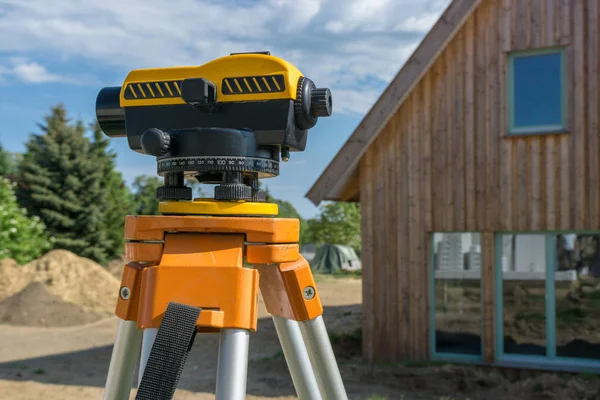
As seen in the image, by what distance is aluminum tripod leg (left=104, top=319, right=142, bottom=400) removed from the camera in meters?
2.03

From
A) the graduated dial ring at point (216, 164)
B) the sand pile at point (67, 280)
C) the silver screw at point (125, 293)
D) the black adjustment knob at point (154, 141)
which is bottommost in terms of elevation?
the sand pile at point (67, 280)

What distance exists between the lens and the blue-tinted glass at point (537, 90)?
9367 millimetres

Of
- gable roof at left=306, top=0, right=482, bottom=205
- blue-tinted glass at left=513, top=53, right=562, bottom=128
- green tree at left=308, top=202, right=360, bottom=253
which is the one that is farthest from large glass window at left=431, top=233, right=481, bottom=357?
green tree at left=308, top=202, right=360, bottom=253

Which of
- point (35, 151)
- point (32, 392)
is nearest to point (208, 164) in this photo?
point (32, 392)

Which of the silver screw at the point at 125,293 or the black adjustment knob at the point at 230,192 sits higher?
the black adjustment knob at the point at 230,192

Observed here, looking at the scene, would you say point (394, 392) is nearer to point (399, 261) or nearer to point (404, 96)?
point (399, 261)

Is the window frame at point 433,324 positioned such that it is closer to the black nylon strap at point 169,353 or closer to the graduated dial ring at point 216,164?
the graduated dial ring at point 216,164

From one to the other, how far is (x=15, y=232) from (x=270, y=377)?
16639 mm

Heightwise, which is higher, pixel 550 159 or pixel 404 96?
pixel 404 96

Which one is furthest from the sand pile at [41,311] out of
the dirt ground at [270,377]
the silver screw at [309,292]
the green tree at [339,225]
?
the green tree at [339,225]

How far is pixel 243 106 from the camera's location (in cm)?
196

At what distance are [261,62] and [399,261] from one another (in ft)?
28.0

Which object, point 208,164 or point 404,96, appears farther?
point 404,96

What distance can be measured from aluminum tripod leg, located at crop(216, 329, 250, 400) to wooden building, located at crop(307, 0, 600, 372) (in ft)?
27.8
